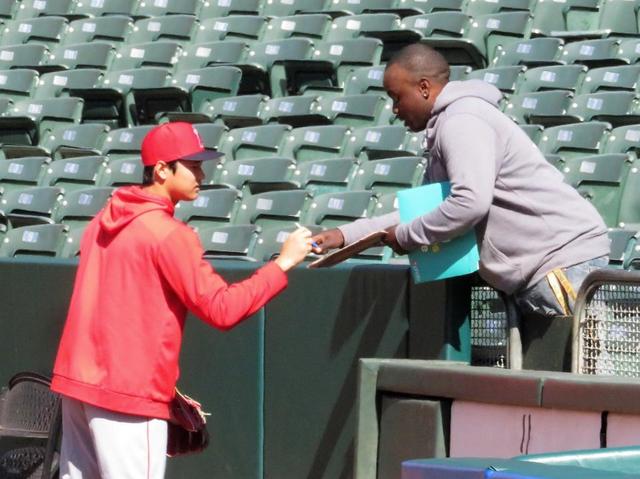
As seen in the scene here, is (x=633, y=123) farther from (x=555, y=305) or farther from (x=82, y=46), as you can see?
(x=82, y=46)

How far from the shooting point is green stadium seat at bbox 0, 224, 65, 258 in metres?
9.25

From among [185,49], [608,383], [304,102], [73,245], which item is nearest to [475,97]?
[608,383]

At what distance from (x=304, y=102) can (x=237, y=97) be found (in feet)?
2.29

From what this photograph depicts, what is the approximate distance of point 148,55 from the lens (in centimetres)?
1374

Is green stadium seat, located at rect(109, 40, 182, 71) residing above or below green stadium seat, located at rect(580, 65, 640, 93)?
above

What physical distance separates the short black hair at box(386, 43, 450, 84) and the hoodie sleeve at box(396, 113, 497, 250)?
239 mm

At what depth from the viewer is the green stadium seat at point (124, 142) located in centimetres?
1134

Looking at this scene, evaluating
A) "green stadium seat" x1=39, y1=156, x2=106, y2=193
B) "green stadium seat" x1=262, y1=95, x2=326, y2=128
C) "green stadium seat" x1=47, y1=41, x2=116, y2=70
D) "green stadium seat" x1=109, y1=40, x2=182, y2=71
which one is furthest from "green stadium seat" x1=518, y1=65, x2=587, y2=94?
"green stadium seat" x1=47, y1=41, x2=116, y2=70

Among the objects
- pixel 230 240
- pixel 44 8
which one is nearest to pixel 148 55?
pixel 44 8

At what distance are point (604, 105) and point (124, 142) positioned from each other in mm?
3792

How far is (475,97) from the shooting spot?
14.8 ft

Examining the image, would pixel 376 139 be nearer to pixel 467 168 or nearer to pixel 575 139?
pixel 575 139

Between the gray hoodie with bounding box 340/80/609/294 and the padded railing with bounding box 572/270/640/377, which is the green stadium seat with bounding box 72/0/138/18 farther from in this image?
the padded railing with bounding box 572/270/640/377

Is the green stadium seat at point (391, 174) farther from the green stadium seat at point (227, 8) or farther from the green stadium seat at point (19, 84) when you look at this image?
the green stadium seat at point (227, 8)
